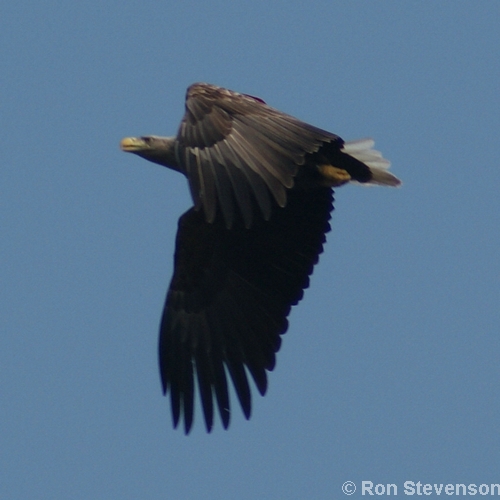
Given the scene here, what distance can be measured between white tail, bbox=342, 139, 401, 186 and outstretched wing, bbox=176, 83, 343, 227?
81.4 inches

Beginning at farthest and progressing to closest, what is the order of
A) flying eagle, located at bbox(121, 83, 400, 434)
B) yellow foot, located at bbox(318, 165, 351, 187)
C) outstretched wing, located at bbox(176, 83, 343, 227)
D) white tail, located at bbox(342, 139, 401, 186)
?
white tail, located at bbox(342, 139, 401, 186) → flying eagle, located at bbox(121, 83, 400, 434) → yellow foot, located at bbox(318, 165, 351, 187) → outstretched wing, located at bbox(176, 83, 343, 227)

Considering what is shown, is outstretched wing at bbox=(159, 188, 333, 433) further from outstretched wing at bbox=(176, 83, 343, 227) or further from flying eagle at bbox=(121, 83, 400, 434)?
outstretched wing at bbox=(176, 83, 343, 227)

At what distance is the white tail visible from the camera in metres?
11.6

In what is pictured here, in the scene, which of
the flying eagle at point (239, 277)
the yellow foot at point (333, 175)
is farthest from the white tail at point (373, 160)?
the yellow foot at point (333, 175)

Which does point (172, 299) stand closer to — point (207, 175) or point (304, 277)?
point (304, 277)

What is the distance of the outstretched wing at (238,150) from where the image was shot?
891 centimetres

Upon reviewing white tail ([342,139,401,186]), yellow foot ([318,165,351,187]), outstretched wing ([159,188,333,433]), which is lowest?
outstretched wing ([159,188,333,433])

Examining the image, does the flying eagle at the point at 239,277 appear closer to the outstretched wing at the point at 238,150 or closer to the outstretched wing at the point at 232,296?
the outstretched wing at the point at 232,296

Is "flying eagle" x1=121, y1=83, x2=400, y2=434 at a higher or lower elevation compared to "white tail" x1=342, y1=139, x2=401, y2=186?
lower

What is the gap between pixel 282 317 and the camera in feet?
36.6

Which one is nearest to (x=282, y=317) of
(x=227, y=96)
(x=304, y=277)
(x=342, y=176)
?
(x=304, y=277)

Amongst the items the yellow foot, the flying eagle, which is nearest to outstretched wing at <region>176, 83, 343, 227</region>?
the flying eagle

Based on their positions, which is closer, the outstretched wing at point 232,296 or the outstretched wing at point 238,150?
the outstretched wing at point 238,150

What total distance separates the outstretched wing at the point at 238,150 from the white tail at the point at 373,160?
6.79 ft
